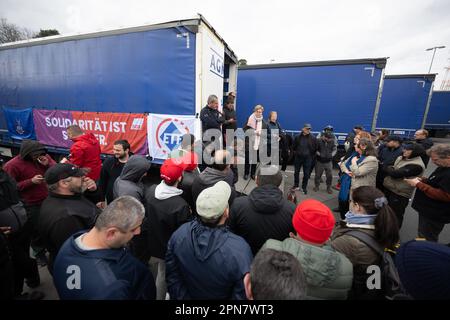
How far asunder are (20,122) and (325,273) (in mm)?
8604

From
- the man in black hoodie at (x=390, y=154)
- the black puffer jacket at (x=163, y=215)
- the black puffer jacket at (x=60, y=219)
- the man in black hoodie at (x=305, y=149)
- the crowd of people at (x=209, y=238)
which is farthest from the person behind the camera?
the man in black hoodie at (x=305, y=149)

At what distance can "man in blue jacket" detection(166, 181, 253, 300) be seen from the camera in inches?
50.6

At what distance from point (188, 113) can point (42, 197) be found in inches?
106

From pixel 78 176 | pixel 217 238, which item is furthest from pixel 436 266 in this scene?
pixel 78 176

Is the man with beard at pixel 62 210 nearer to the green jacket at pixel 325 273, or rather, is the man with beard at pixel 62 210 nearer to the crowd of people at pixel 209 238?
the crowd of people at pixel 209 238

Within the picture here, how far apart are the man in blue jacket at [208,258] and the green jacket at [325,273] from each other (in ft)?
1.22

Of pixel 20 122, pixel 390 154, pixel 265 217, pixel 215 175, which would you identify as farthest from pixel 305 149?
pixel 20 122

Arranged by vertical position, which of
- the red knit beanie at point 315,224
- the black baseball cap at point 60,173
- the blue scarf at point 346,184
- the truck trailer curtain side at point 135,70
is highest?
the truck trailer curtain side at point 135,70

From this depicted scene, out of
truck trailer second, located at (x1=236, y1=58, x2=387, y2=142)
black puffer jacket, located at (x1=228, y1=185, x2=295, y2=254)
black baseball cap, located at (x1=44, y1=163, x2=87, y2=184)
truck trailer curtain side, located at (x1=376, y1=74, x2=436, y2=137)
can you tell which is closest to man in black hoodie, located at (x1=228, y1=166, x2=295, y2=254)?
black puffer jacket, located at (x1=228, y1=185, x2=295, y2=254)

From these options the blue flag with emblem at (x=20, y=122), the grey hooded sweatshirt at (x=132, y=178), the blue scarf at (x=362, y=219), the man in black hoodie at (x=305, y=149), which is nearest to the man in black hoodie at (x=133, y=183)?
the grey hooded sweatshirt at (x=132, y=178)

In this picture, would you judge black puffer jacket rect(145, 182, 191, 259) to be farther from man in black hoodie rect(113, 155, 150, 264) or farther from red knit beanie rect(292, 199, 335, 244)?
red knit beanie rect(292, 199, 335, 244)

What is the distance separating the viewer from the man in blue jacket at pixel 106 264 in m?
1.13

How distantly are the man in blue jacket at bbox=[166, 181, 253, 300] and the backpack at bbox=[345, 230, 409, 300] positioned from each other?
88 cm

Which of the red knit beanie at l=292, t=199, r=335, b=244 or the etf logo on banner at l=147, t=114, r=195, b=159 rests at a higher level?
the etf logo on banner at l=147, t=114, r=195, b=159
